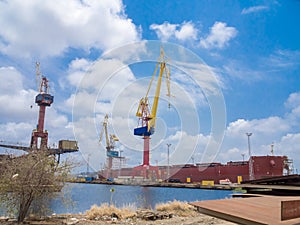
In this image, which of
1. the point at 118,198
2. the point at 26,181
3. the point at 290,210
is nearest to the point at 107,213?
the point at 26,181

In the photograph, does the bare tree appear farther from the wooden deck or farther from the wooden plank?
the wooden plank

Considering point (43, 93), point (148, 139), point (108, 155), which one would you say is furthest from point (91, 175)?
point (43, 93)

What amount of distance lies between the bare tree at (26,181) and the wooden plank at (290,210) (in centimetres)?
837

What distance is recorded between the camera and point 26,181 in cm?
927

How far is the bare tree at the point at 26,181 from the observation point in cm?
921

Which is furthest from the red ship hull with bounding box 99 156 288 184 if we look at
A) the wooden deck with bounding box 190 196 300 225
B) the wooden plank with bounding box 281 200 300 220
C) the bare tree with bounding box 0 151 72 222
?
the wooden plank with bounding box 281 200 300 220

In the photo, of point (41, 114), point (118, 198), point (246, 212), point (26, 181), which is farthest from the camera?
point (41, 114)

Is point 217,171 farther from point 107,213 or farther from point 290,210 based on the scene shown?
point 290,210

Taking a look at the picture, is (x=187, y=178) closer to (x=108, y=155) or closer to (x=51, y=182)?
(x=108, y=155)

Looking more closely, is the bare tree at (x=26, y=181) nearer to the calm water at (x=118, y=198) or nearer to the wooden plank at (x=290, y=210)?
the calm water at (x=118, y=198)

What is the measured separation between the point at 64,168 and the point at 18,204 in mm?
1865

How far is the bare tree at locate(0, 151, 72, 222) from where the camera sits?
9211mm

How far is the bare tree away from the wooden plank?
8367 millimetres

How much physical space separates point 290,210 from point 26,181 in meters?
8.49
